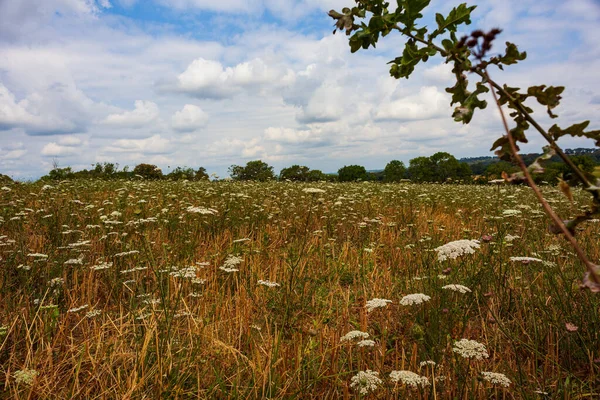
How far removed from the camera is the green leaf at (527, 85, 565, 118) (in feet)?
3.04

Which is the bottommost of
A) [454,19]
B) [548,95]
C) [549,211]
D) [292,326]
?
[292,326]

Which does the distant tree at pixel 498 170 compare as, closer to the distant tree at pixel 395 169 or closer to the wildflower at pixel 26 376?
the wildflower at pixel 26 376

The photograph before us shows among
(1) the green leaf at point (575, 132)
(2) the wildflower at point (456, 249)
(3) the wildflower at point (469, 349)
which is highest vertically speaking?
(1) the green leaf at point (575, 132)

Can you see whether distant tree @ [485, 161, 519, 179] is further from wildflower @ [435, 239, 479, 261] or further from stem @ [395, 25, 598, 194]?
wildflower @ [435, 239, 479, 261]

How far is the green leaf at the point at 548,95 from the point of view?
93 centimetres

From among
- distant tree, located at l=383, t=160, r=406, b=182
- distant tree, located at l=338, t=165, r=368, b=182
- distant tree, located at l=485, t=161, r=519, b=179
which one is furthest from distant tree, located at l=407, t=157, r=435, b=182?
distant tree, located at l=485, t=161, r=519, b=179

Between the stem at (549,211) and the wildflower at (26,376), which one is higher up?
the stem at (549,211)

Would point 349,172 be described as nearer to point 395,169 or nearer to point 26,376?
point 395,169

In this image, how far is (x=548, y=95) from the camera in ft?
3.09

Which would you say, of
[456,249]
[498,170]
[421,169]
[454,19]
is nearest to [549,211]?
[454,19]

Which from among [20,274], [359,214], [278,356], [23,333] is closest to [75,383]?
[23,333]

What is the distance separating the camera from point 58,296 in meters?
3.79

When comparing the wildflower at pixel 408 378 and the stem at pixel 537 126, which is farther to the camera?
the wildflower at pixel 408 378

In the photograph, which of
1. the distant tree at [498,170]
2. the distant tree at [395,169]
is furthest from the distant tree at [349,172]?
the distant tree at [498,170]
